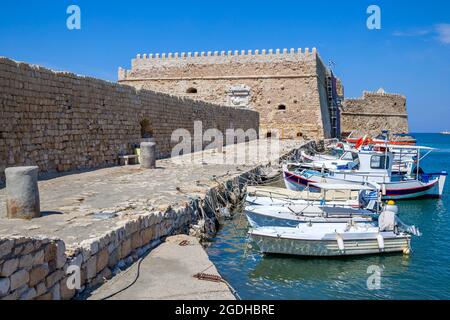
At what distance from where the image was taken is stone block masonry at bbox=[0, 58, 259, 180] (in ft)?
25.4

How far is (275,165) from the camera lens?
1538cm

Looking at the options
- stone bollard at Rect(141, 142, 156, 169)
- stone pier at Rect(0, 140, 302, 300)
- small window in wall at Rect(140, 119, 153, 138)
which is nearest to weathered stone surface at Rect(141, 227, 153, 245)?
stone pier at Rect(0, 140, 302, 300)

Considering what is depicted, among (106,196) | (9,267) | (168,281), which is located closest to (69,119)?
(106,196)

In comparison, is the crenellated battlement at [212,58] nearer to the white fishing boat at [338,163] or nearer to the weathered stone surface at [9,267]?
the white fishing boat at [338,163]

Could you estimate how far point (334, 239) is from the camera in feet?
24.2

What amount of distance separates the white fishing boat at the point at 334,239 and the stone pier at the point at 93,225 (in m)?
1.23

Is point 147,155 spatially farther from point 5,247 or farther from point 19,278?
point 5,247

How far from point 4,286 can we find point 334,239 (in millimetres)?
5654

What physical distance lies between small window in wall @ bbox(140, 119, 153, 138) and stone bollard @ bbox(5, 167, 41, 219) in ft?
28.7

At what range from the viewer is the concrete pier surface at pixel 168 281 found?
12.9 ft

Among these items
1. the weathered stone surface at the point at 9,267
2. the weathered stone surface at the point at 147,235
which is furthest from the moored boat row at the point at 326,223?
the weathered stone surface at the point at 9,267

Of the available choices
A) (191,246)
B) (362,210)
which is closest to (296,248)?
(362,210)

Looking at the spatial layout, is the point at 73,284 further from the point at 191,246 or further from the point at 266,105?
the point at 266,105
